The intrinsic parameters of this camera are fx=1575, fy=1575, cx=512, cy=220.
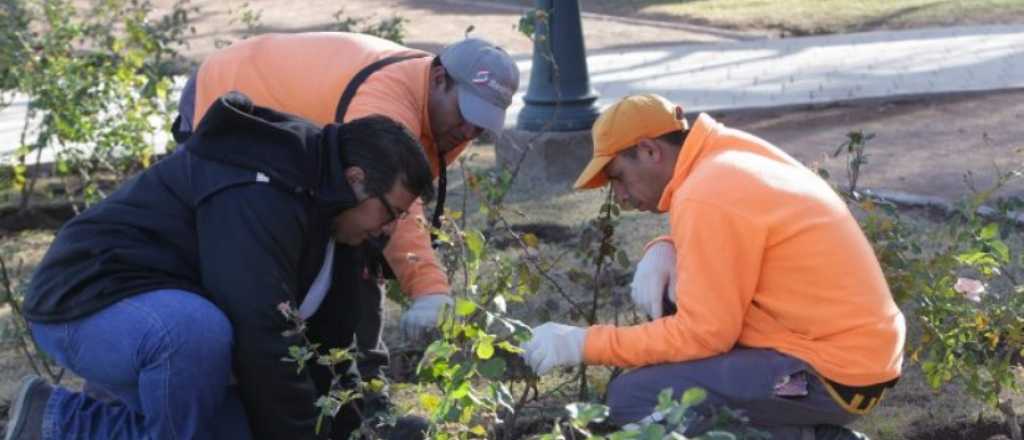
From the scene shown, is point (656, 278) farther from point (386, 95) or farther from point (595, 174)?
point (386, 95)

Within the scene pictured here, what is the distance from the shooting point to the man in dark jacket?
3.19 meters

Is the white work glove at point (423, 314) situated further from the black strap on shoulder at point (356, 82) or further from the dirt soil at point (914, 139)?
the dirt soil at point (914, 139)

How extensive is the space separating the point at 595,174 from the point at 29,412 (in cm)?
141

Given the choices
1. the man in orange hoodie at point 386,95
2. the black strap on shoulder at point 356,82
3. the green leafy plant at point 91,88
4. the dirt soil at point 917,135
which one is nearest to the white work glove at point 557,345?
the man in orange hoodie at point 386,95

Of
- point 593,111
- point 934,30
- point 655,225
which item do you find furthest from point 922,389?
point 934,30

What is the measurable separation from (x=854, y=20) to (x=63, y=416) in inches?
385

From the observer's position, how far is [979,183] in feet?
21.3

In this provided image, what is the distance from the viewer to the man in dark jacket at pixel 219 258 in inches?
126

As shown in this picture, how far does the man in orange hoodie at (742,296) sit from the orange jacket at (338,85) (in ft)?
1.82

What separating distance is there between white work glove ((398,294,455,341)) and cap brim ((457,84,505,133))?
483 millimetres

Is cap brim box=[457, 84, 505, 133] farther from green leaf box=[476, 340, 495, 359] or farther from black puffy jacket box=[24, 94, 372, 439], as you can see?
green leaf box=[476, 340, 495, 359]

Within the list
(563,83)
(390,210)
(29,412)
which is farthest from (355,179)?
(563,83)

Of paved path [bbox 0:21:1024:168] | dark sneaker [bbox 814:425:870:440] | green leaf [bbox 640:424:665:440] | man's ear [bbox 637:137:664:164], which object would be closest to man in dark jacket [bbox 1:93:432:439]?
man's ear [bbox 637:137:664:164]

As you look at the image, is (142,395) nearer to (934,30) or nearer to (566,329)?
(566,329)
